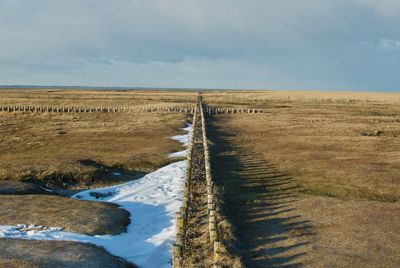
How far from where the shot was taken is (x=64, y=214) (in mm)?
14141

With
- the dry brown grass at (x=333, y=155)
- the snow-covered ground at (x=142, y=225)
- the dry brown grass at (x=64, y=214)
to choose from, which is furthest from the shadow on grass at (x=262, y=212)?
the dry brown grass at (x=64, y=214)

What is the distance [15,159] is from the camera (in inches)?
958

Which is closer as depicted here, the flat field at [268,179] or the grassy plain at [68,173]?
the grassy plain at [68,173]

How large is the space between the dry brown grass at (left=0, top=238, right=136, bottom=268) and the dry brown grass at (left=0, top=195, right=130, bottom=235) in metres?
1.55

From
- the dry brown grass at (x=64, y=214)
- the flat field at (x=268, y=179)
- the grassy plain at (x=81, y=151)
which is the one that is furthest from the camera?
the grassy plain at (x=81, y=151)

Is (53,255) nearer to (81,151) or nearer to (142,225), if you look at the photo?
(142,225)

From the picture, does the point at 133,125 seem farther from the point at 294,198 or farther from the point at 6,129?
the point at 294,198

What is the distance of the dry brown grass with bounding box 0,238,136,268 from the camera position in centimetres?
1007

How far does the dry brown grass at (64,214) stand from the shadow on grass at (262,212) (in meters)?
3.60

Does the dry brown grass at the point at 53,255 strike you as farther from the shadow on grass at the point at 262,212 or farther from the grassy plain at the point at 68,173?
the shadow on grass at the point at 262,212

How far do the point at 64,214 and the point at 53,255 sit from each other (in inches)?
142

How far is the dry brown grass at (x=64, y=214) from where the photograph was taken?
13.3 m

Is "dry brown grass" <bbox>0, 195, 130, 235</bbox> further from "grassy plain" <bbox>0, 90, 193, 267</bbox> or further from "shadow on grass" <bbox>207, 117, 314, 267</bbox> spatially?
"shadow on grass" <bbox>207, 117, 314, 267</bbox>

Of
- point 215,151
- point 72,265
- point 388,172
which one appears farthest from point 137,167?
point 72,265
